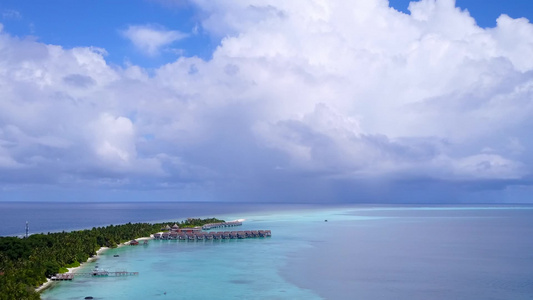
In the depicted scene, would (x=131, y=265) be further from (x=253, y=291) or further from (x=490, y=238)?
(x=490, y=238)

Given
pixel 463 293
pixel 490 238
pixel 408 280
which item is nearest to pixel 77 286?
pixel 408 280

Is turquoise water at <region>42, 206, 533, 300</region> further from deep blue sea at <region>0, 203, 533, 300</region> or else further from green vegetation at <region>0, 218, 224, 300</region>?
green vegetation at <region>0, 218, 224, 300</region>

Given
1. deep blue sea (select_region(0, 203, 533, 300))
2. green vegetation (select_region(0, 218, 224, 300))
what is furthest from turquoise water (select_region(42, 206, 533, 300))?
green vegetation (select_region(0, 218, 224, 300))

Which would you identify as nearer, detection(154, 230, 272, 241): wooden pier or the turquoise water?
the turquoise water

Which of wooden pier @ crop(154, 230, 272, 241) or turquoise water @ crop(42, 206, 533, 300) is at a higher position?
wooden pier @ crop(154, 230, 272, 241)

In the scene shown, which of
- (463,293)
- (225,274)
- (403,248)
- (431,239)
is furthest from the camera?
(431,239)

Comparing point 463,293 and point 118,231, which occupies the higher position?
point 118,231

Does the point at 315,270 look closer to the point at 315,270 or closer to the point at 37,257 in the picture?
the point at 315,270
